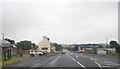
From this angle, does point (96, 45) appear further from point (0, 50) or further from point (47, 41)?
point (0, 50)

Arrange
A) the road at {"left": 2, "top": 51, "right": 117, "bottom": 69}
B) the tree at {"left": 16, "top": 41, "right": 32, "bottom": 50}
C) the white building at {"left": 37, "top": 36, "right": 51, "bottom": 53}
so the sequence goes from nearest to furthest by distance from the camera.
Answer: the road at {"left": 2, "top": 51, "right": 117, "bottom": 69} → the white building at {"left": 37, "top": 36, "right": 51, "bottom": 53} → the tree at {"left": 16, "top": 41, "right": 32, "bottom": 50}

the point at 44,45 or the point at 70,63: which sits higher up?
the point at 70,63

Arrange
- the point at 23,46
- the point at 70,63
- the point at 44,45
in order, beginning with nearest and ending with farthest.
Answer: the point at 70,63 < the point at 44,45 < the point at 23,46

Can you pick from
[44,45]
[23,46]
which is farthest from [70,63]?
[23,46]

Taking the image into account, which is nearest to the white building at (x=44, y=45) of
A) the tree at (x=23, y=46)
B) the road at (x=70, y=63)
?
the tree at (x=23, y=46)

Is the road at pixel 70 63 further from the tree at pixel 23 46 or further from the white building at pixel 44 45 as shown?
the tree at pixel 23 46

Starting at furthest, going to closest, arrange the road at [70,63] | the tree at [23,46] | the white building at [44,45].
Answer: the tree at [23,46], the white building at [44,45], the road at [70,63]

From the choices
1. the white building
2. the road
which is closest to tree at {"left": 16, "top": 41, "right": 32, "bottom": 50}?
the white building

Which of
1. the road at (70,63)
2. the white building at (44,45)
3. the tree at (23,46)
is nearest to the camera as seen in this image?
the road at (70,63)

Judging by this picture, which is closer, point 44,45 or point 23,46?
point 44,45

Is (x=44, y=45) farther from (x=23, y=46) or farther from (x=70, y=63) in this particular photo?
(x=70, y=63)

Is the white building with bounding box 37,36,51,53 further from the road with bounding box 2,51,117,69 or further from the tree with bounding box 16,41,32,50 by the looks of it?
the road with bounding box 2,51,117,69

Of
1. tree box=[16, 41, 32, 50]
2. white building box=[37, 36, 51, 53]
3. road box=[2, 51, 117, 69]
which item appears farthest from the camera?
tree box=[16, 41, 32, 50]

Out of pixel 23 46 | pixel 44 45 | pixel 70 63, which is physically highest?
pixel 70 63
